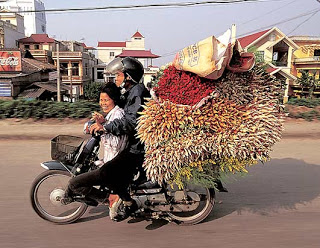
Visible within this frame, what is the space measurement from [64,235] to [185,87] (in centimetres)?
189

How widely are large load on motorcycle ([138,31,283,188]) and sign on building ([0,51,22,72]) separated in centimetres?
2377

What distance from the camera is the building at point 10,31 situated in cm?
3488

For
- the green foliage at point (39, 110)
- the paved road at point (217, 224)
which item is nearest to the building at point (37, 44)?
the green foliage at point (39, 110)

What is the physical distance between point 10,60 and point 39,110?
16.7 m

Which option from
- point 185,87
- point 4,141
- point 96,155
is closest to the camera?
point 185,87

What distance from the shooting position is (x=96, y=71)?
4984 cm

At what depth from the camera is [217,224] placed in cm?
332

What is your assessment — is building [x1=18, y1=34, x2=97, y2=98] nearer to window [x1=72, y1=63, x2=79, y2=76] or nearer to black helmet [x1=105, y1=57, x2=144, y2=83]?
window [x1=72, y1=63, x2=79, y2=76]

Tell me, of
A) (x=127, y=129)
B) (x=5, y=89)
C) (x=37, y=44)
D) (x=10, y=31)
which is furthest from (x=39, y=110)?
(x=37, y=44)

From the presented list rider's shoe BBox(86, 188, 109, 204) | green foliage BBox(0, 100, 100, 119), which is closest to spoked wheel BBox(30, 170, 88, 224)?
rider's shoe BBox(86, 188, 109, 204)

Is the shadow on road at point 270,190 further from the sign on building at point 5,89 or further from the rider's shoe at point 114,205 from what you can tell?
the sign on building at point 5,89

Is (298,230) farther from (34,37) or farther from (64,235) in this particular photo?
(34,37)

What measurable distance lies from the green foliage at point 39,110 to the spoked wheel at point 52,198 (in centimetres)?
645

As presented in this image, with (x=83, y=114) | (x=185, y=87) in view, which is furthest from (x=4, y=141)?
(x=185, y=87)
